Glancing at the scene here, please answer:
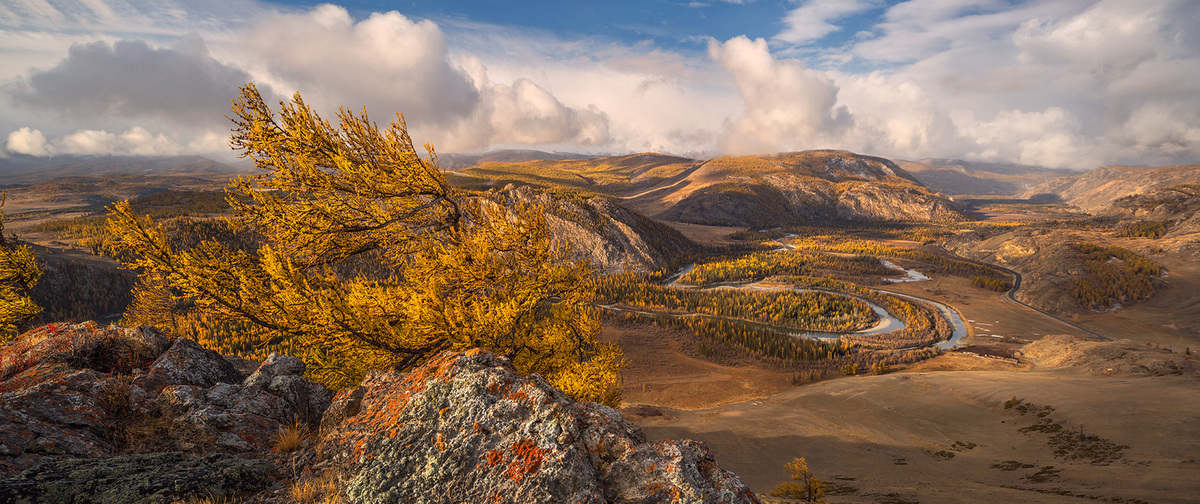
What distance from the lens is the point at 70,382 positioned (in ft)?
25.6

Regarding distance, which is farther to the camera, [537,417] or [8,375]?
[8,375]

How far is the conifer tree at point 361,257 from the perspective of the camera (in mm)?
8430

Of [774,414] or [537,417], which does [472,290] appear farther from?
[774,414]

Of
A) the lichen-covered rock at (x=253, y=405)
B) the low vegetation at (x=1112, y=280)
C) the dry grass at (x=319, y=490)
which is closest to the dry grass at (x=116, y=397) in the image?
the lichen-covered rock at (x=253, y=405)

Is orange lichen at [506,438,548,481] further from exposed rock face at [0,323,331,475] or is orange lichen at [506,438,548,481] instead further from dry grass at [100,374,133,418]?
dry grass at [100,374,133,418]

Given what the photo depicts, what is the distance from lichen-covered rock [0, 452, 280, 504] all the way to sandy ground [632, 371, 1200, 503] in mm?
17734

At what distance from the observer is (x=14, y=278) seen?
1480 centimetres

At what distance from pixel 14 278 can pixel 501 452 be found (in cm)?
2128

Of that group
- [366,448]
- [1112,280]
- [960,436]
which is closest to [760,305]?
[960,436]

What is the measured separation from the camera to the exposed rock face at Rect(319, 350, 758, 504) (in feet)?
17.9

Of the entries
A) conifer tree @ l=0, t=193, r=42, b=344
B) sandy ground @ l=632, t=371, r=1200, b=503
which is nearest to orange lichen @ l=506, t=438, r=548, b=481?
sandy ground @ l=632, t=371, r=1200, b=503

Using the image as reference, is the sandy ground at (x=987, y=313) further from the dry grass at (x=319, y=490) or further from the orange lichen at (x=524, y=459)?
the dry grass at (x=319, y=490)

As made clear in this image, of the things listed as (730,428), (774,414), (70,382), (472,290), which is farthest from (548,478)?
(774,414)

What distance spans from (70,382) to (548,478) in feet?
31.0
